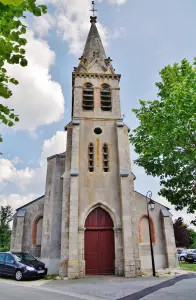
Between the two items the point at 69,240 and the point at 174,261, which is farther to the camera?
the point at 174,261

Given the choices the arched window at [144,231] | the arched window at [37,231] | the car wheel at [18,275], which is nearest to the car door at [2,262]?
the car wheel at [18,275]

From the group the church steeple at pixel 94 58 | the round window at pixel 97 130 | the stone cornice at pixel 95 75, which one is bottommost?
the round window at pixel 97 130

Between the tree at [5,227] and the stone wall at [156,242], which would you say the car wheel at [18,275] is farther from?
the tree at [5,227]

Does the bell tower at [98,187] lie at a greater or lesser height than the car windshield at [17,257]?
greater

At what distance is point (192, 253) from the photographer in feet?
91.1

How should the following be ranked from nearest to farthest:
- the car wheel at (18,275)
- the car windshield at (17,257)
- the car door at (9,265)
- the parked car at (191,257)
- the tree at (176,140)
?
the tree at (176,140), the car wheel at (18,275), the car door at (9,265), the car windshield at (17,257), the parked car at (191,257)

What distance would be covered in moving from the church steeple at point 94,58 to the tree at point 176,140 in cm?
1131

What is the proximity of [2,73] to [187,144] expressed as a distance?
28.3ft

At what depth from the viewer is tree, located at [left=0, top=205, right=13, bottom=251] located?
139 ft

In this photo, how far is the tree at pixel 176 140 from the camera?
973 cm

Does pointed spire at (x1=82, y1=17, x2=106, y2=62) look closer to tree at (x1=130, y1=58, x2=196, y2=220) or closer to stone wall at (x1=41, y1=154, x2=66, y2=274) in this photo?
stone wall at (x1=41, y1=154, x2=66, y2=274)

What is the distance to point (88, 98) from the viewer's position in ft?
68.7

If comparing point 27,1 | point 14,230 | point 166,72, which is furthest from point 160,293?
point 14,230

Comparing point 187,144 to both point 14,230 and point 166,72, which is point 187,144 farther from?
point 14,230
